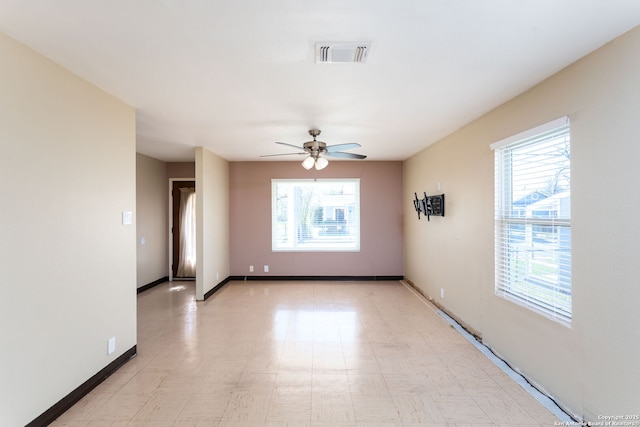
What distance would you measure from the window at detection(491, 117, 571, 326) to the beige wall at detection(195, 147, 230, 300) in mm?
4077

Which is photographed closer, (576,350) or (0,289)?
(0,289)

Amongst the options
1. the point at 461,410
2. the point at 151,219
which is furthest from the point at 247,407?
the point at 151,219

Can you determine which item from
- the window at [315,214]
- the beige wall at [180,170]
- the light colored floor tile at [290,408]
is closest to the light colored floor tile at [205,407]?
the light colored floor tile at [290,408]

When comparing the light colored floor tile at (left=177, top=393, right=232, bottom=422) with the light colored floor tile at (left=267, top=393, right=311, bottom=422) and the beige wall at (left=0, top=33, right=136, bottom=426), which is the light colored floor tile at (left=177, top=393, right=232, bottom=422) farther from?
the beige wall at (left=0, top=33, right=136, bottom=426)

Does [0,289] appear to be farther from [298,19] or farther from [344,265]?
[344,265]

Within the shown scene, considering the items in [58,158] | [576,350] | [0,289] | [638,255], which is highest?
[58,158]

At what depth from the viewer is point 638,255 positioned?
1.69 m

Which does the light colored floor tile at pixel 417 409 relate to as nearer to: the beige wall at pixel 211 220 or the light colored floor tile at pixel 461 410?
the light colored floor tile at pixel 461 410

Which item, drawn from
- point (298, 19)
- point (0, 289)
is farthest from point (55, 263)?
point (298, 19)

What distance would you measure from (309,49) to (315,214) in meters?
4.47

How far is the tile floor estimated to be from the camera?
211 centimetres

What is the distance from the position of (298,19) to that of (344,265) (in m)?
5.08

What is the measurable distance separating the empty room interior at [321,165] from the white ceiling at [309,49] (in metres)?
0.02

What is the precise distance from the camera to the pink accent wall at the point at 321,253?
20.2ft
